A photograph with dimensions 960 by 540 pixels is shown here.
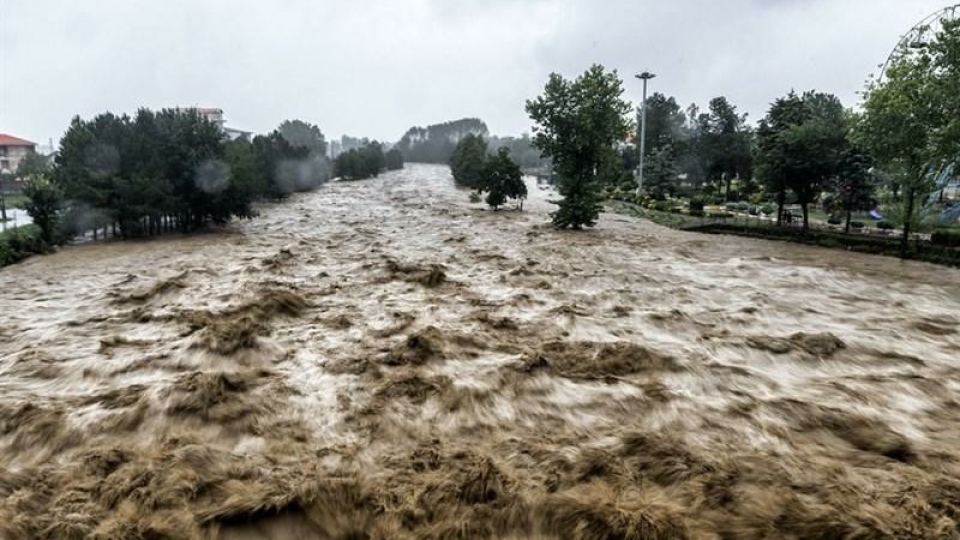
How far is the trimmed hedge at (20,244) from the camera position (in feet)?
79.0

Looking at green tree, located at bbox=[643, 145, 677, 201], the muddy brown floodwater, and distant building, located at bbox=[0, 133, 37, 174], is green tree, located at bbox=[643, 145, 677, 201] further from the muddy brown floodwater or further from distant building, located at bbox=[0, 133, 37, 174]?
distant building, located at bbox=[0, 133, 37, 174]

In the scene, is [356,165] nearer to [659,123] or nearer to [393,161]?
[393,161]

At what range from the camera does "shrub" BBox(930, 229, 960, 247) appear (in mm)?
25875

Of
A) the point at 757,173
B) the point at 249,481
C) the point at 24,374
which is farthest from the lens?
the point at 757,173

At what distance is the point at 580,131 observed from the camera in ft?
120

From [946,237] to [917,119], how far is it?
6.39m

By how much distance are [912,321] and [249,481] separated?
1682 centimetres

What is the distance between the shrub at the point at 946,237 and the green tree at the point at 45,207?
46.1 meters

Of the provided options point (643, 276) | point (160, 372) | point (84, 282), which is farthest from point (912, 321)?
point (84, 282)

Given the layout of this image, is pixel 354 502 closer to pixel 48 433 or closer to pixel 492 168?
pixel 48 433

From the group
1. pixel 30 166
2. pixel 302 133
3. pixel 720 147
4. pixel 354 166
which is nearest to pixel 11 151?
pixel 30 166

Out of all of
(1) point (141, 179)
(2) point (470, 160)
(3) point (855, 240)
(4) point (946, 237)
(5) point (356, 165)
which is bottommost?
(3) point (855, 240)

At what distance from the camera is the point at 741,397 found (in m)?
9.38

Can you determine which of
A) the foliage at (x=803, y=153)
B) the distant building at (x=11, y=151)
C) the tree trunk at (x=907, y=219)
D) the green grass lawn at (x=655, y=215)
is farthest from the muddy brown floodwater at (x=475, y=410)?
the distant building at (x=11, y=151)
